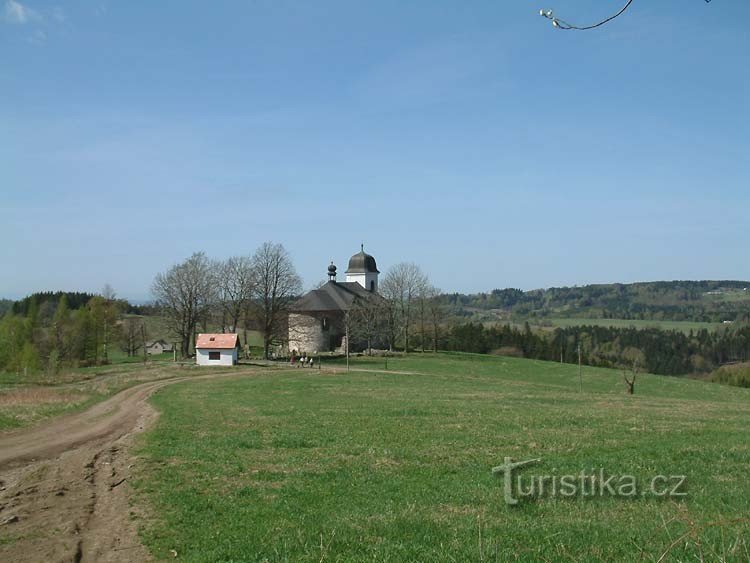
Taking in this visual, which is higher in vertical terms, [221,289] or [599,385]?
[221,289]

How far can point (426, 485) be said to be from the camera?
11.5 meters

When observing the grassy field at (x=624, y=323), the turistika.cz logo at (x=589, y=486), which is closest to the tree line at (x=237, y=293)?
the turistika.cz logo at (x=589, y=486)

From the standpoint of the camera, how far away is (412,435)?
17.8 meters

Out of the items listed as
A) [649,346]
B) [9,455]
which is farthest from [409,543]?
[649,346]

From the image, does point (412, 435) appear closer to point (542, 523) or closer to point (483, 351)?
point (542, 523)

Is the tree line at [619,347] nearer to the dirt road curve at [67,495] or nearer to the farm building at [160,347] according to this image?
the farm building at [160,347]

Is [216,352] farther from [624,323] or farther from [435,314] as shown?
[624,323]

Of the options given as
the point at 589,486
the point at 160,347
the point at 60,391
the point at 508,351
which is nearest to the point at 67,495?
the point at 589,486

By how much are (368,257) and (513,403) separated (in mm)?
69851

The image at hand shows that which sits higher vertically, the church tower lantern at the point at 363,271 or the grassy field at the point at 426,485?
the church tower lantern at the point at 363,271

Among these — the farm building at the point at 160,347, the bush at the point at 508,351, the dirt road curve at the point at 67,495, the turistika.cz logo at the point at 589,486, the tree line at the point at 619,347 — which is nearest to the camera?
the dirt road curve at the point at 67,495

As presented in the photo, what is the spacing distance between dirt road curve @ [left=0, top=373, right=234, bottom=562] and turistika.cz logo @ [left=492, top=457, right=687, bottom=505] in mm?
5976

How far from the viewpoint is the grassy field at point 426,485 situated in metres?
7.75

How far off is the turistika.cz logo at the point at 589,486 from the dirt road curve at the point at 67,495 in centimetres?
598
